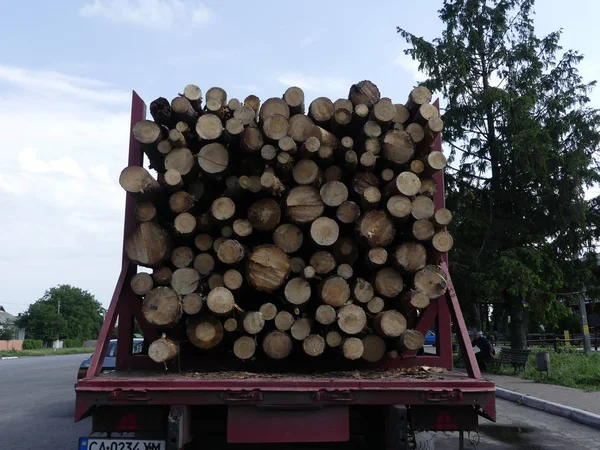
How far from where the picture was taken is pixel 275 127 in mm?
4867

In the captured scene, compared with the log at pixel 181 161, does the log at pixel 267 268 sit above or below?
below

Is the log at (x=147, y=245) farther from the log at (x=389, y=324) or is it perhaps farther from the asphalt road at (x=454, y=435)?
the asphalt road at (x=454, y=435)

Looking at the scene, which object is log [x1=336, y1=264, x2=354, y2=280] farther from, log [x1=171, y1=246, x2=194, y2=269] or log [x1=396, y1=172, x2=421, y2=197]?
log [x1=171, y1=246, x2=194, y2=269]

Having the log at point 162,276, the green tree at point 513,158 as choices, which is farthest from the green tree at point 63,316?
the log at point 162,276

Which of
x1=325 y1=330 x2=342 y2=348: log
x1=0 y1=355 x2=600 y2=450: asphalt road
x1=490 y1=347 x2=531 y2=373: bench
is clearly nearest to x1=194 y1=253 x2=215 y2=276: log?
x1=325 y1=330 x2=342 y2=348: log

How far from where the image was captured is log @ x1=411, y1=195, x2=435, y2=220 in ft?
16.3

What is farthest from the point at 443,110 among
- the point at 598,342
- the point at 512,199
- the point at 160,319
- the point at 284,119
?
the point at 598,342

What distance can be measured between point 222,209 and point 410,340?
1.92 metres

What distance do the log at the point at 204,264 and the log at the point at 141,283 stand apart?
16.1 inches

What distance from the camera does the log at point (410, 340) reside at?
4.69 meters

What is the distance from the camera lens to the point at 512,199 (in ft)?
51.6

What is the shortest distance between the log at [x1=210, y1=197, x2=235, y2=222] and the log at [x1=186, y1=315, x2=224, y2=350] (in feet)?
2.78

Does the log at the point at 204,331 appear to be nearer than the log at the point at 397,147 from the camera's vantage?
Yes

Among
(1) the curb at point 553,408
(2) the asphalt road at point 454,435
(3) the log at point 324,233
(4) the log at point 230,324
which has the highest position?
(3) the log at point 324,233
